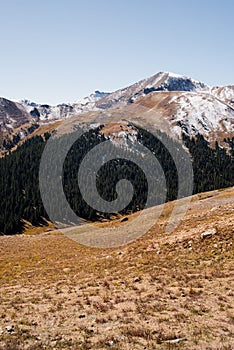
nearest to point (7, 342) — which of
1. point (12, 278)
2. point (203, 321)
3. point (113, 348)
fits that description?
point (113, 348)

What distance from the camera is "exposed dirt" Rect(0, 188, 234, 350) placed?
11.7 m

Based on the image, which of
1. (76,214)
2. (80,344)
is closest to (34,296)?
(80,344)

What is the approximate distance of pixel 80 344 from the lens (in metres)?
11.4

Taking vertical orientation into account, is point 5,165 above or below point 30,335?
above

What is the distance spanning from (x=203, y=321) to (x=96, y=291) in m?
8.22

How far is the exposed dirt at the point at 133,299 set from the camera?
38.5ft

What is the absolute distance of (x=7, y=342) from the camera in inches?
460

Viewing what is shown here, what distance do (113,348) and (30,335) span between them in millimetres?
4084

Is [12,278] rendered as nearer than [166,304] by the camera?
No

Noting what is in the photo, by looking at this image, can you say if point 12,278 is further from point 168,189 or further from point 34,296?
point 168,189

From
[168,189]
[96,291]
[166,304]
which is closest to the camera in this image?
[166,304]

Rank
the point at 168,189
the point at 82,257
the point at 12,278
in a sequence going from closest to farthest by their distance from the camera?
the point at 12,278 → the point at 82,257 → the point at 168,189

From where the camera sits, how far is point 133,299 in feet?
55.4

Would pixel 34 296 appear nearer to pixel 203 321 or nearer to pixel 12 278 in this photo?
pixel 12 278
